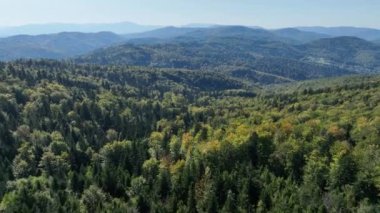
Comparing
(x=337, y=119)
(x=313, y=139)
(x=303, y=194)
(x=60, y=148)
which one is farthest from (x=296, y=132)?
(x=60, y=148)

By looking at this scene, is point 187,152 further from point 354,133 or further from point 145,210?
point 354,133

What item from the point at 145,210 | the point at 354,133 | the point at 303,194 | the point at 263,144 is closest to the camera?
the point at 303,194

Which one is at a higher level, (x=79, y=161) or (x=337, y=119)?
(x=337, y=119)

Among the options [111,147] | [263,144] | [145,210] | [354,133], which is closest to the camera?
[145,210]

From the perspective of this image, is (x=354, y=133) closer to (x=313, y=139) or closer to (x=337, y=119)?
(x=313, y=139)

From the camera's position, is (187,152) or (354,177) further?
(187,152)

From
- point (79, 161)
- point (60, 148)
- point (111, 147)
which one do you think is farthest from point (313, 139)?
point (60, 148)

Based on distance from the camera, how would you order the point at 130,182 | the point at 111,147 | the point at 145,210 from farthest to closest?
the point at 111,147, the point at 130,182, the point at 145,210

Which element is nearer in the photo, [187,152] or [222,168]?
[222,168]

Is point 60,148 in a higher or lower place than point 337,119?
lower
